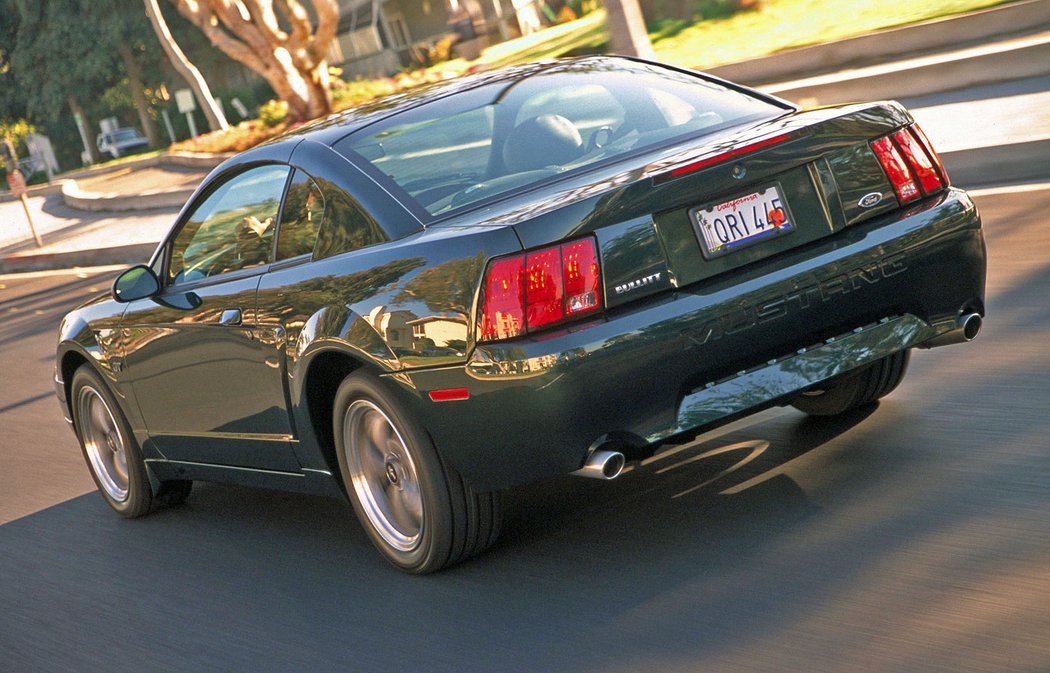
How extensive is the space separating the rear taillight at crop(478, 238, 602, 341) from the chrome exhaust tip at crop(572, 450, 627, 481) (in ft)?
1.32

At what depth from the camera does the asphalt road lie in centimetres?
384

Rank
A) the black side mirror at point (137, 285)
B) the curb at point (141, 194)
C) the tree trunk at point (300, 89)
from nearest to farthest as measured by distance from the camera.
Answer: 1. the black side mirror at point (137, 285)
2. the curb at point (141, 194)
3. the tree trunk at point (300, 89)

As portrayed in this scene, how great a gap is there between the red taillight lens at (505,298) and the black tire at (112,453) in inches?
109

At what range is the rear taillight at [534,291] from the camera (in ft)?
13.8

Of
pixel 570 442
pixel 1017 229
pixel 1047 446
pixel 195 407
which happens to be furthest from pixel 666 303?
pixel 1017 229

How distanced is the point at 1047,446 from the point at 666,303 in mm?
1514

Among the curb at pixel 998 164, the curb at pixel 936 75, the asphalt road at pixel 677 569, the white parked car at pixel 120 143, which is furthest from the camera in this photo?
the white parked car at pixel 120 143

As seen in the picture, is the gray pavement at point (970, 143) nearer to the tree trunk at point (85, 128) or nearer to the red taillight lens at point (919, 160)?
the red taillight lens at point (919, 160)

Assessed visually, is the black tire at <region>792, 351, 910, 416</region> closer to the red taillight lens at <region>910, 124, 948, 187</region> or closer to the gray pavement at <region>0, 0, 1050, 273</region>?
the red taillight lens at <region>910, 124, 948, 187</region>

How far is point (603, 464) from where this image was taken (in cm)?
424

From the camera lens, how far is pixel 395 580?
4973 mm

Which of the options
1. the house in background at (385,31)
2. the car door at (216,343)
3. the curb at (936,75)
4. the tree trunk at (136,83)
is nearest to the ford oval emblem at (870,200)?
the car door at (216,343)

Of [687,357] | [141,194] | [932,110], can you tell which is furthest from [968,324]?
[141,194]

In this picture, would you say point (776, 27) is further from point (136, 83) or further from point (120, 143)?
point (120, 143)
